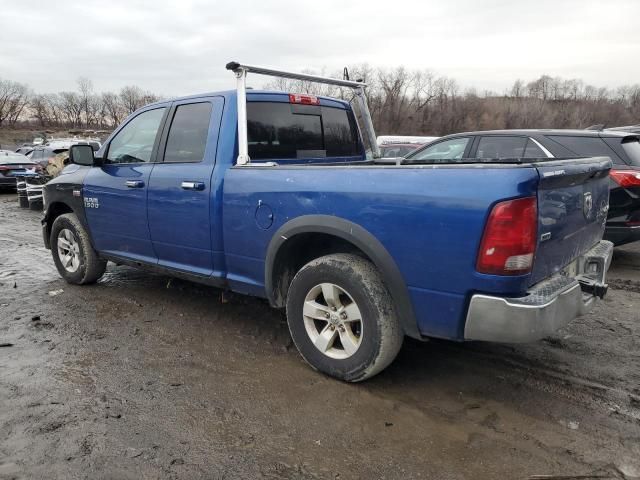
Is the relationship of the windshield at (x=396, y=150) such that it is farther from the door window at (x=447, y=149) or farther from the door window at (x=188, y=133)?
the door window at (x=188, y=133)

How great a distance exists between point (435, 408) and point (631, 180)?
4.32 metres

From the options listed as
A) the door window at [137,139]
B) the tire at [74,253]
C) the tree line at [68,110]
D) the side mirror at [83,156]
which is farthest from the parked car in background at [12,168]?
the tree line at [68,110]

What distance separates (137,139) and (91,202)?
0.86 metres

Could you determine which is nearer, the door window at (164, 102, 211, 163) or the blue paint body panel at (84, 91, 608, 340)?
the blue paint body panel at (84, 91, 608, 340)

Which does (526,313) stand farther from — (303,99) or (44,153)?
(44,153)

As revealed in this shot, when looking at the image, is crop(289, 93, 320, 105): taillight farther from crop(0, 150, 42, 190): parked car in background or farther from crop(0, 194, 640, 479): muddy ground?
crop(0, 150, 42, 190): parked car in background

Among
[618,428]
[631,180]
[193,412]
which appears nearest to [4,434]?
[193,412]

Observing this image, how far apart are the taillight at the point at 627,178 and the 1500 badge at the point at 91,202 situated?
5.62 meters

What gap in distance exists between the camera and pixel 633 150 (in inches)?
238

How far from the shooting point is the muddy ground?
8.36 feet

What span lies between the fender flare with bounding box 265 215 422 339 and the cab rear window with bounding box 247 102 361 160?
1089 mm

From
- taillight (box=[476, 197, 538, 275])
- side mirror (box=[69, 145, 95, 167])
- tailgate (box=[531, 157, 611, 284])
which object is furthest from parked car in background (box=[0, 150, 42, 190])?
taillight (box=[476, 197, 538, 275])

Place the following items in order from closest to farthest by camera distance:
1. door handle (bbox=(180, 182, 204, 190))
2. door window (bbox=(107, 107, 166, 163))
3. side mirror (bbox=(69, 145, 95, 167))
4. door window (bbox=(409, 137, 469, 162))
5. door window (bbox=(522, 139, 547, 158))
Result: door handle (bbox=(180, 182, 204, 190))
door window (bbox=(107, 107, 166, 163))
side mirror (bbox=(69, 145, 95, 167))
door window (bbox=(522, 139, 547, 158))
door window (bbox=(409, 137, 469, 162))

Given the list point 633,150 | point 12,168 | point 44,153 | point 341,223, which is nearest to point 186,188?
point 341,223
